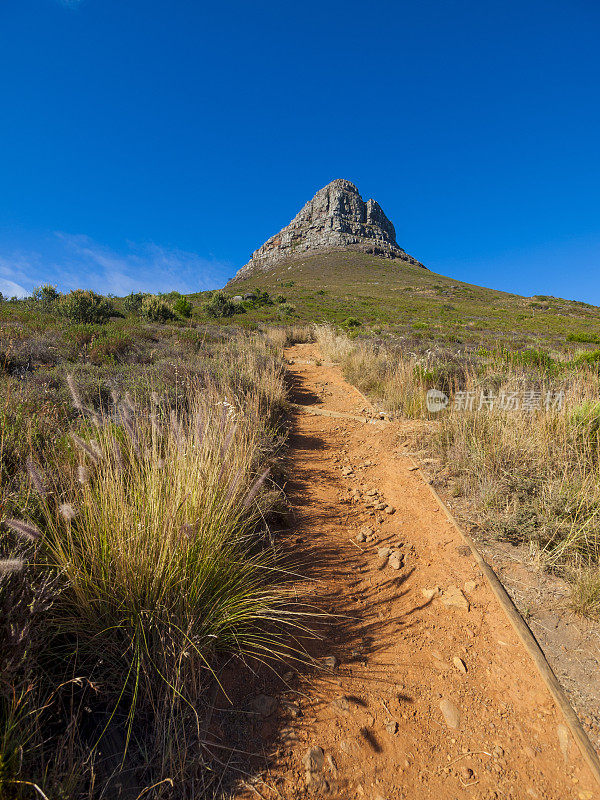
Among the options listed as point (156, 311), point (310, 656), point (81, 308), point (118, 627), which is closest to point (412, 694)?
point (310, 656)

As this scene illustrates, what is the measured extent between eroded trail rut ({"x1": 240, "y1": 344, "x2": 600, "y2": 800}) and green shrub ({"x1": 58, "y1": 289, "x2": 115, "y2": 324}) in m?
13.0

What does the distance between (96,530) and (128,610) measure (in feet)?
1.36

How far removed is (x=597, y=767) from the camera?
150 cm

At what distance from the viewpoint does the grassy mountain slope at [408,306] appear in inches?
762

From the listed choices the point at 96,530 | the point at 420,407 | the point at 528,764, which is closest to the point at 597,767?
the point at 528,764

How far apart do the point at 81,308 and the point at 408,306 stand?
26.9 meters

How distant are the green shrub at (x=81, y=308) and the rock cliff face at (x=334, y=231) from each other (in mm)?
63176

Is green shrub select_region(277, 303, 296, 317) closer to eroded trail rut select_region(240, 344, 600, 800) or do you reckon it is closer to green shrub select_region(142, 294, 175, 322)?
green shrub select_region(142, 294, 175, 322)

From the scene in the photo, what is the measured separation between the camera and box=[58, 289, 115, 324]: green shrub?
12703mm

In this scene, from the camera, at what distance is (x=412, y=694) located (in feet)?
6.02

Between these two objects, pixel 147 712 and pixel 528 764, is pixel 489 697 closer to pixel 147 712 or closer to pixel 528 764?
pixel 528 764

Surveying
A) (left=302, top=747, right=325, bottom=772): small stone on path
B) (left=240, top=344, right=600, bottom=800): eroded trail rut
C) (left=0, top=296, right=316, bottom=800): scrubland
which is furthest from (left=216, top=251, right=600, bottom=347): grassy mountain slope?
(left=302, top=747, right=325, bottom=772): small stone on path

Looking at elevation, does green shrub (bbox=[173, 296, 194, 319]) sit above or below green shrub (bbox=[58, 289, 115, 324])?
above

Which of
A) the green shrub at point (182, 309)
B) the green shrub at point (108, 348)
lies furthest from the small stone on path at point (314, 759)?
the green shrub at point (182, 309)
